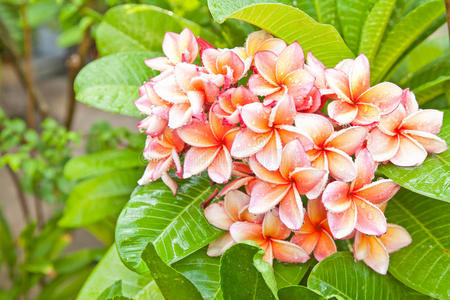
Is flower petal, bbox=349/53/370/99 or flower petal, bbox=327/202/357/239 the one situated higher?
flower petal, bbox=349/53/370/99

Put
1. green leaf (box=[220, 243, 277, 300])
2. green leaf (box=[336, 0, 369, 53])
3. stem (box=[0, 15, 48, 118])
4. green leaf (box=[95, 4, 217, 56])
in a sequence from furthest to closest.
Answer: stem (box=[0, 15, 48, 118]) < green leaf (box=[95, 4, 217, 56]) < green leaf (box=[336, 0, 369, 53]) < green leaf (box=[220, 243, 277, 300])

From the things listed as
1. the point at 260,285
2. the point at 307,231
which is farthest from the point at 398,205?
the point at 260,285

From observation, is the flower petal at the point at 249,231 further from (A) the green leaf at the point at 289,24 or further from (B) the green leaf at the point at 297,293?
(A) the green leaf at the point at 289,24

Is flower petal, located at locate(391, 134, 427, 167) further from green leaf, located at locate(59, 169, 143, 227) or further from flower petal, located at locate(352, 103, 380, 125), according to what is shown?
green leaf, located at locate(59, 169, 143, 227)

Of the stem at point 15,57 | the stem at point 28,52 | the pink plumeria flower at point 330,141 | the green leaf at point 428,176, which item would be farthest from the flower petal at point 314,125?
the stem at point 15,57

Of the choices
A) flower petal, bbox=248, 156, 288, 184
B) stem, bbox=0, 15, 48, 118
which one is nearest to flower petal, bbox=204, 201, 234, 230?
flower petal, bbox=248, 156, 288, 184

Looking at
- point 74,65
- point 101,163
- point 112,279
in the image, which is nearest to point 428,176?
point 112,279

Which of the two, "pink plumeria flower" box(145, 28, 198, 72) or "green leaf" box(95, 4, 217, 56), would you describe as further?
"green leaf" box(95, 4, 217, 56)
